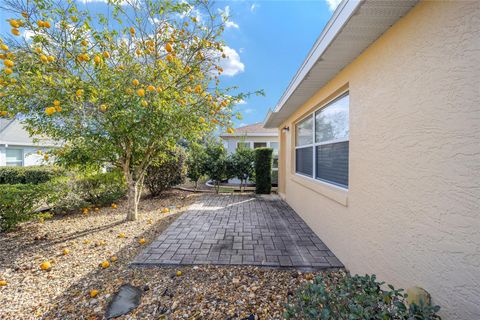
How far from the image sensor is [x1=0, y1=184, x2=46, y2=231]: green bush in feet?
12.8

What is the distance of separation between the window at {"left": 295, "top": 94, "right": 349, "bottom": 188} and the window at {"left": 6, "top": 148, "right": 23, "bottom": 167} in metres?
16.4

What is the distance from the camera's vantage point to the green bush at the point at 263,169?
854 centimetres

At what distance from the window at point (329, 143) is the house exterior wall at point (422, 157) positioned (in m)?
0.58

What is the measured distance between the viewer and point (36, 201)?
14.0 feet

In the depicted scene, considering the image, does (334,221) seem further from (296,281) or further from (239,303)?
(239,303)

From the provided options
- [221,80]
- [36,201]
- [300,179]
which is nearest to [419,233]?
[300,179]

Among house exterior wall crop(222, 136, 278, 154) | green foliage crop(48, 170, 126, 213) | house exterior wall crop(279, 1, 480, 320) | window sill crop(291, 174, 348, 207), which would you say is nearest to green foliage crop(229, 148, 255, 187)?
house exterior wall crop(222, 136, 278, 154)

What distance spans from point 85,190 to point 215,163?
14.0 ft

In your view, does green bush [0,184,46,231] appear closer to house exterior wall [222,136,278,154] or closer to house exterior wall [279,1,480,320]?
house exterior wall [279,1,480,320]

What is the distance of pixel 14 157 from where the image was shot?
485 inches

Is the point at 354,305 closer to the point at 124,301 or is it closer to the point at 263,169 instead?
the point at 124,301

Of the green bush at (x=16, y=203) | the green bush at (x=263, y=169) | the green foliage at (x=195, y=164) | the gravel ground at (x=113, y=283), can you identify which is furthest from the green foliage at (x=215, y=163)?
the green bush at (x=16, y=203)

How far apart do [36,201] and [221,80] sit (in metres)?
4.62

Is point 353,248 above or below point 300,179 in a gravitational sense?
below
